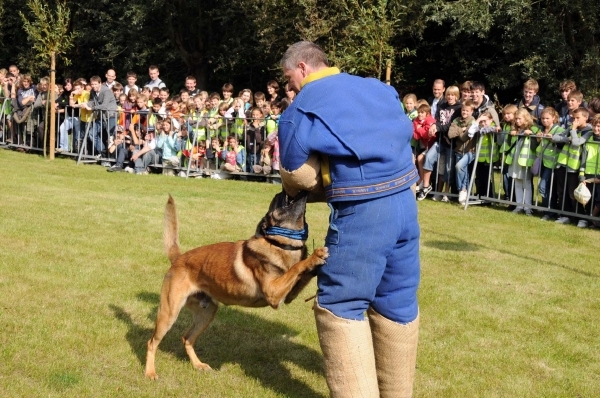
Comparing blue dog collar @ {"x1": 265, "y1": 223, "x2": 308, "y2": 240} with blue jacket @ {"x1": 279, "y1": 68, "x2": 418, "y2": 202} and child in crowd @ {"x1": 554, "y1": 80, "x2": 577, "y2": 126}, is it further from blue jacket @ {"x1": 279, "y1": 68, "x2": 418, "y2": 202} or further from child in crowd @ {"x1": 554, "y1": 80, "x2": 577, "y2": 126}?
child in crowd @ {"x1": 554, "y1": 80, "x2": 577, "y2": 126}

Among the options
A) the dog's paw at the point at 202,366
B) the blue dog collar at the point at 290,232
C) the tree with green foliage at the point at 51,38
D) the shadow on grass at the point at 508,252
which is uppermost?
the tree with green foliage at the point at 51,38

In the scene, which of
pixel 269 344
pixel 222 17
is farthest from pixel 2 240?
pixel 222 17

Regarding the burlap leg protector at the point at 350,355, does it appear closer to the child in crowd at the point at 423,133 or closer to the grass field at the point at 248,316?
the grass field at the point at 248,316

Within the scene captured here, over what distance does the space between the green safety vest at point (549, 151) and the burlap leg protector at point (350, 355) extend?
846 centimetres

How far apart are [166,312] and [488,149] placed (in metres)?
8.64

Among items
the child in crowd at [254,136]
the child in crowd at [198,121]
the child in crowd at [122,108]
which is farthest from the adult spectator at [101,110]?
the child in crowd at [254,136]

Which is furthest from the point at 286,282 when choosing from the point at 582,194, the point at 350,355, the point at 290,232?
the point at 582,194

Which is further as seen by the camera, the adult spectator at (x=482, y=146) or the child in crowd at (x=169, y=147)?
the child in crowd at (x=169, y=147)

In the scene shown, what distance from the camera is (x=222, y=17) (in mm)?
26641

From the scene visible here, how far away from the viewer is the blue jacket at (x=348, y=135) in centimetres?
396

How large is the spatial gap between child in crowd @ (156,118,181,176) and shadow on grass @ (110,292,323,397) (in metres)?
9.51

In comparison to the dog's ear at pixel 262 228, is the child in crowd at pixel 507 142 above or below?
above

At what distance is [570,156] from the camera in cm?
1156

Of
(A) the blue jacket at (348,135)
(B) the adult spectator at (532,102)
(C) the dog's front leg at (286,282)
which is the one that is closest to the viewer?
(A) the blue jacket at (348,135)
